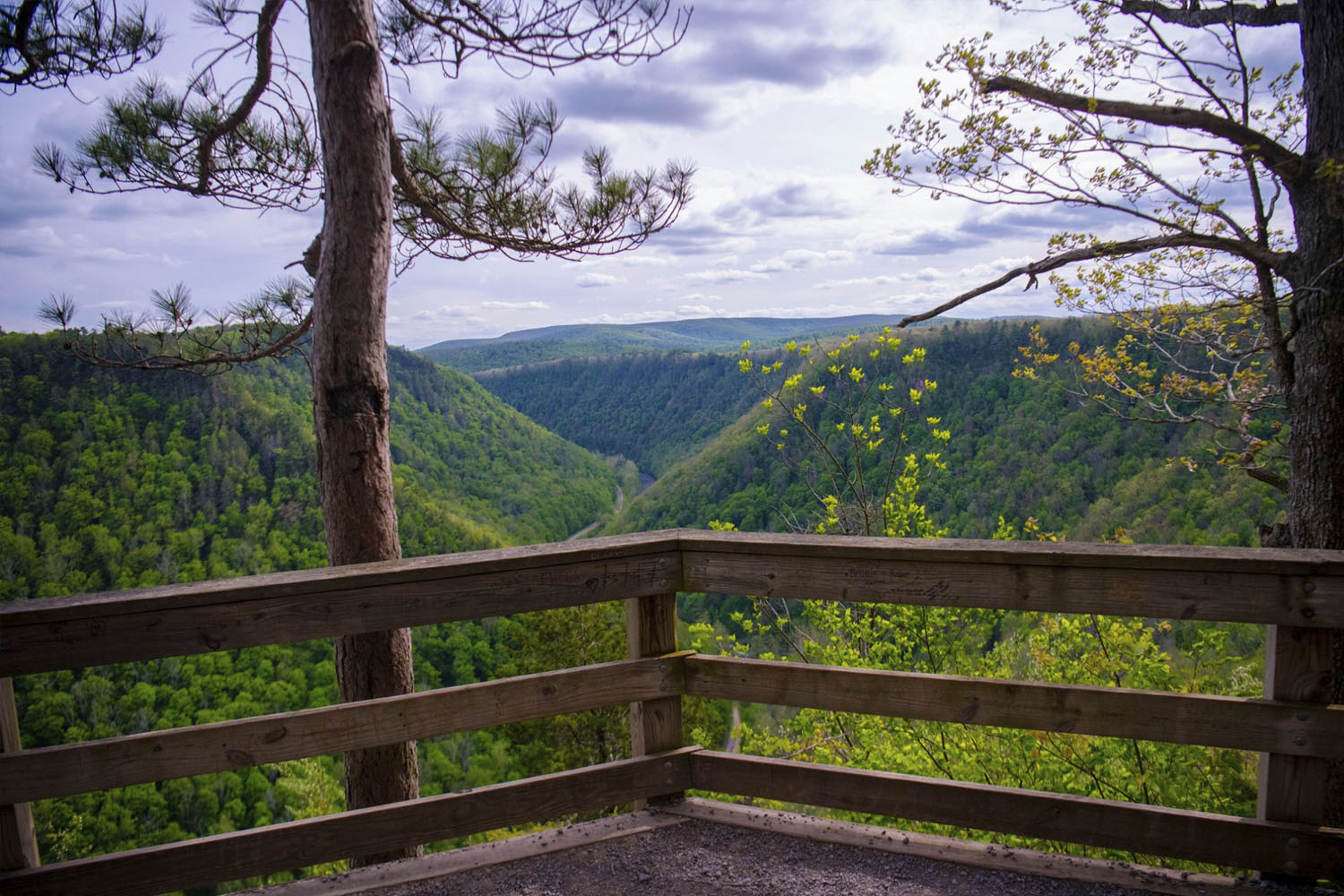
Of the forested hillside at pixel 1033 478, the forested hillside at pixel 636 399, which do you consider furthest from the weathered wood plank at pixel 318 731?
the forested hillside at pixel 636 399

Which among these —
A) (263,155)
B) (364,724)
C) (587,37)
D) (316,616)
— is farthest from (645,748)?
(263,155)

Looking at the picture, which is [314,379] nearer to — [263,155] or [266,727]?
[266,727]

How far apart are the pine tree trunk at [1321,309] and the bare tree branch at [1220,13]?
76 cm

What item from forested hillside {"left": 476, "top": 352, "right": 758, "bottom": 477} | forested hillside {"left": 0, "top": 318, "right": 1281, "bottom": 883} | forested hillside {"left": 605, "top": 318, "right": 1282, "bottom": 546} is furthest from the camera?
forested hillside {"left": 476, "top": 352, "right": 758, "bottom": 477}

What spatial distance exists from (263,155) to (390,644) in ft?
12.0

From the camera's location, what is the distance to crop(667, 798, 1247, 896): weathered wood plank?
199cm

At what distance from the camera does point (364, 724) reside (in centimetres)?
213

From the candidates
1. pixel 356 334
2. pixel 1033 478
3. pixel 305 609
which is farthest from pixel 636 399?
pixel 305 609

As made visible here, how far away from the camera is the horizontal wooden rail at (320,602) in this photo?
193 cm

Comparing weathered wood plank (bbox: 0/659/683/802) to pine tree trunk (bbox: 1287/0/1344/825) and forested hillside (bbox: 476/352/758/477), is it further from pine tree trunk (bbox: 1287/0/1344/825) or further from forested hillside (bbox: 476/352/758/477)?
forested hillside (bbox: 476/352/758/477)

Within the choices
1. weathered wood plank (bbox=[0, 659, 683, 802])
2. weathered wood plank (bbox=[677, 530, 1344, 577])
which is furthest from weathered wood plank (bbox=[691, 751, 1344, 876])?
weathered wood plank (bbox=[677, 530, 1344, 577])

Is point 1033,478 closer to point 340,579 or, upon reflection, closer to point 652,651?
point 652,651

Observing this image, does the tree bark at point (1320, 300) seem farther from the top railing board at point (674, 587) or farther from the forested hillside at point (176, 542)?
the forested hillside at point (176, 542)

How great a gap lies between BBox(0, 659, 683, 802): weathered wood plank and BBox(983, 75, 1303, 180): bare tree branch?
482 centimetres
